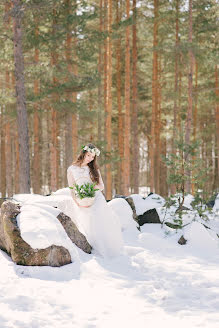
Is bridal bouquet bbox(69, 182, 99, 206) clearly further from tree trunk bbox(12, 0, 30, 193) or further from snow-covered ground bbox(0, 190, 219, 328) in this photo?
tree trunk bbox(12, 0, 30, 193)

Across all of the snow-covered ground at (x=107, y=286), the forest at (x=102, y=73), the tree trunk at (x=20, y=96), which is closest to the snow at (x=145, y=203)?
the forest at (x=102, y=73)

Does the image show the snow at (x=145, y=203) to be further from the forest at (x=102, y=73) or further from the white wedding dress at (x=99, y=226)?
the white wedding dress at (x=99, y=226)

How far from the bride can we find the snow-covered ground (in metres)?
0.29

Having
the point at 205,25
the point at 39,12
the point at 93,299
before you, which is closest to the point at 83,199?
the point at 93,299

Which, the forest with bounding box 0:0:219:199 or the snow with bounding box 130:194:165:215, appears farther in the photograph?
the forest with bounding box 0:0:219:199

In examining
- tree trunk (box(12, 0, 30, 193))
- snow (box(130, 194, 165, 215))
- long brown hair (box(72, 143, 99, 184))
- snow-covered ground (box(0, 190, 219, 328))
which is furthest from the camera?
tree trunk (box(12, 0, 30, 193))

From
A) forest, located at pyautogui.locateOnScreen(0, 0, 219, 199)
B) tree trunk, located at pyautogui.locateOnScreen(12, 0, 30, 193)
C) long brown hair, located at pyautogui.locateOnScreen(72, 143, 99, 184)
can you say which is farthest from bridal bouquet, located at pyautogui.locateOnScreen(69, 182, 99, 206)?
tree trunk, located at pyautogui.locateOnScreen(12, 0, 30, 193)

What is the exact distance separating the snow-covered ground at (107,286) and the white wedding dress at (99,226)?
243 millimetres

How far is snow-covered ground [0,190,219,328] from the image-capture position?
343cm

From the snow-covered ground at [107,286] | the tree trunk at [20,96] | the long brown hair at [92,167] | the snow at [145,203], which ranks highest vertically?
the tree trunk at [20,96]

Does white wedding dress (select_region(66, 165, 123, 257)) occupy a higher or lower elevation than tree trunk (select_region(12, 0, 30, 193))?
lower

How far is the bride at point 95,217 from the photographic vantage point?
19.9ft

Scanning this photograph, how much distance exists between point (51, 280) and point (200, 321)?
1.97 meters

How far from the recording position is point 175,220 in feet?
26.7
